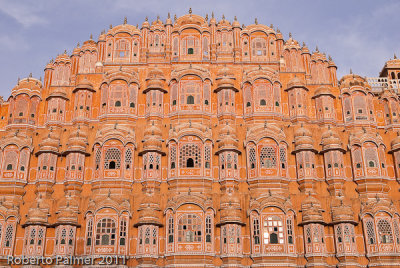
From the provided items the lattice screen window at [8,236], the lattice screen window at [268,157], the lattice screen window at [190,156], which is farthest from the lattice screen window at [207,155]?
the lattice screen window at [8,236]

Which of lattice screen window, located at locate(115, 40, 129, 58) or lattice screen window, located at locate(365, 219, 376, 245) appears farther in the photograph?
lattice screen window, located at locate(115, 40, 129, 58)

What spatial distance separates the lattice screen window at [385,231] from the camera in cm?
3234

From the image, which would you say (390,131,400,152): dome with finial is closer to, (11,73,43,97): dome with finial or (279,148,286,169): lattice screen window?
(279,148,286,169): lattice screen window

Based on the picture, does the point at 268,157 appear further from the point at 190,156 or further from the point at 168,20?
the point at 168,20

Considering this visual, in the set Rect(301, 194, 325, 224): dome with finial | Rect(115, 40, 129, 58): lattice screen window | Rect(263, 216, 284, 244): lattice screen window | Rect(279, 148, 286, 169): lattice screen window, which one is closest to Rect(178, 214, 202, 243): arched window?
Rect(263, 216, 284, 244): lattice screen window

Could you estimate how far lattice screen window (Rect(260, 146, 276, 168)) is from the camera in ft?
113

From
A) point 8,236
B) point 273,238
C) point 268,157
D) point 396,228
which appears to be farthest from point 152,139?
point 396,228

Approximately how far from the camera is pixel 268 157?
114ft

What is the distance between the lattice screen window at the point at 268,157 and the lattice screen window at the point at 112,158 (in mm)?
11077

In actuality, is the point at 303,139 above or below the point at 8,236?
above

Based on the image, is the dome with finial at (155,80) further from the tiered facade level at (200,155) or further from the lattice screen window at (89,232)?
the lattice screen window at (89,232)

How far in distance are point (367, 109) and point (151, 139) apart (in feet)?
59.2

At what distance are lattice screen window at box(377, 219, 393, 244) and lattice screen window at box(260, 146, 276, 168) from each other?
871 cm

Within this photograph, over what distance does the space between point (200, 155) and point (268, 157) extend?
17.3ft
